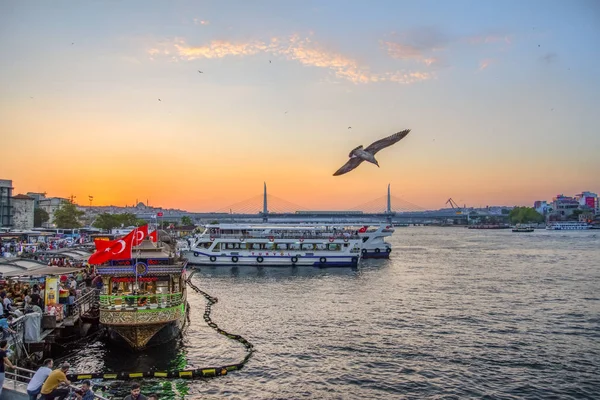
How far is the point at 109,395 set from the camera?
15.1 metres

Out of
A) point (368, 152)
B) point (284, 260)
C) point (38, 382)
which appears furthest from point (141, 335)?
point (284, 260)

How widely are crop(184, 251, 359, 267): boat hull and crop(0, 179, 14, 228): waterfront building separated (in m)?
38.4

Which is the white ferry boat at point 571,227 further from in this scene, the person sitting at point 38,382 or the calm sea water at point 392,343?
the person sitting at point 38,382

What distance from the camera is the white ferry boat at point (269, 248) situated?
54.5 meters

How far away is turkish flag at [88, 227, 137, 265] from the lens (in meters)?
17.2

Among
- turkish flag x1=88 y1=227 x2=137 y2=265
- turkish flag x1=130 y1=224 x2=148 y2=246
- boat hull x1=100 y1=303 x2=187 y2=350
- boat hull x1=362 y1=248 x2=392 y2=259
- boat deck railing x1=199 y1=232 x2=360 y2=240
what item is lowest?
boat hull x1=362 y1=248 x2=392 y2=259

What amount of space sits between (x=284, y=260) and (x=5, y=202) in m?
47.2

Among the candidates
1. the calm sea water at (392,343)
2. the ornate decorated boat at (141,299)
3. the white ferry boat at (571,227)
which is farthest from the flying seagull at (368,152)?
the white ferry boat at (571,227)

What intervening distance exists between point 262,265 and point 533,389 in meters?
39.9

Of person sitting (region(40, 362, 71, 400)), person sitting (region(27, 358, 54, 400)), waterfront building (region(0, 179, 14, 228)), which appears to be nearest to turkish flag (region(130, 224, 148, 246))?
person sitting (region(27, 358, 54, 400))

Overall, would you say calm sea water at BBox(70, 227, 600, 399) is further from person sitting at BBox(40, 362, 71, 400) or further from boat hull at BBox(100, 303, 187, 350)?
person sitting at BBox(40, 362, 71, 400)

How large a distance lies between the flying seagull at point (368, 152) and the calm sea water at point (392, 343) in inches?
326

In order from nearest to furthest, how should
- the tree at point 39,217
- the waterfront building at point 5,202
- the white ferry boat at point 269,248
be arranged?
1. the white ferry boat at point 269,248
2. the waterfront building at point 5,202
3. the tree at point 39,217

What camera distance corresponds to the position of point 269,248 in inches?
2190
